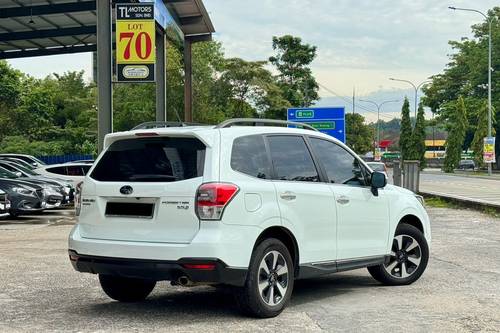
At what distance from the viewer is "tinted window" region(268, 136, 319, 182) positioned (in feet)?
22.1

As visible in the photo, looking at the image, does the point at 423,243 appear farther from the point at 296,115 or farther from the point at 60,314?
the point at 296,115

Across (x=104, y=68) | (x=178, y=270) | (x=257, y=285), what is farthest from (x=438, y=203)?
(x=178, y=270)

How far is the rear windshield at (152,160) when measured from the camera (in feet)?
20.1

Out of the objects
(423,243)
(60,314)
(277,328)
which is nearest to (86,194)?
(60,314)

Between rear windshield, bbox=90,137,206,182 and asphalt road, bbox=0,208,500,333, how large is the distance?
4.32 feet

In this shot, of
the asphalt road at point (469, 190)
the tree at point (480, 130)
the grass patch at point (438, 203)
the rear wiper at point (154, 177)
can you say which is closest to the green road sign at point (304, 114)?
the asphalt road at point (469, 190)

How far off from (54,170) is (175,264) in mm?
19425

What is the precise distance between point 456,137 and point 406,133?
15.2m

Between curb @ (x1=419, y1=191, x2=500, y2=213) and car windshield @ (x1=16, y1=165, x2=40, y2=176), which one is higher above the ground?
car windshield @ (x1=16, y1=165, x2=40, y2=176)

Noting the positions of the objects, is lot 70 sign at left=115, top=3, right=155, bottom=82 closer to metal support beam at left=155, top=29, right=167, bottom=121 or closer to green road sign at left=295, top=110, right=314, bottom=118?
green road sign at left=295, top=110, right=314, bottom=118

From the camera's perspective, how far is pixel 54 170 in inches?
955

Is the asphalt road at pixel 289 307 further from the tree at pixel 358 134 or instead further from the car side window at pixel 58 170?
the tree at pixel 358 134

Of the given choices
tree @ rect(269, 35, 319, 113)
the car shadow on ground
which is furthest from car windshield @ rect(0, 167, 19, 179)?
tree @ rect(269, 35, 319, 113)

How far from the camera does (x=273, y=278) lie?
20.9 feet
